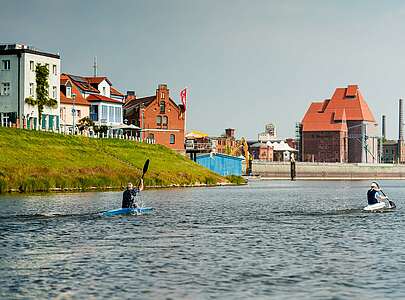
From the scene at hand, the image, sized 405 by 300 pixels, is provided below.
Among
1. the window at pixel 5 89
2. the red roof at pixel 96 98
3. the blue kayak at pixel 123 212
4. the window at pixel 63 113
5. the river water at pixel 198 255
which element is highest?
the red roof at pixel 96 98

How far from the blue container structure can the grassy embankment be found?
61.6 ft

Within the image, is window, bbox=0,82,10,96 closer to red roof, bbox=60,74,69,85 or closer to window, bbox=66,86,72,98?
window, bbox=66,86,72,98

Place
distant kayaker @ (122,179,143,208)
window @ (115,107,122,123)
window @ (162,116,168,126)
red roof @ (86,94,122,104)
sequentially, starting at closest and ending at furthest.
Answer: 1. distant kayaker @ (122,179,143,208)
2. red roof @ (86,94,122,104)
3. window @ (115,107,122,123)
4. window @ (162,116,168,126)

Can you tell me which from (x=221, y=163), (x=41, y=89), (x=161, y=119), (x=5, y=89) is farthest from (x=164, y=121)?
(x=5, y=89)

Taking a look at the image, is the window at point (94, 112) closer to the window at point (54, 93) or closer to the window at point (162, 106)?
the window at point (54, 93)

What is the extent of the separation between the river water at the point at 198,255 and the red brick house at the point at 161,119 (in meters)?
108

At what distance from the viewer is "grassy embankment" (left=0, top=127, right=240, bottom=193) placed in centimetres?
8988

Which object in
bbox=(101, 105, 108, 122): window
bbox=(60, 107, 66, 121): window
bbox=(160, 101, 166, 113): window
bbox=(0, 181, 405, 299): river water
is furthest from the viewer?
bbox=(160, 101, 166, 113): window

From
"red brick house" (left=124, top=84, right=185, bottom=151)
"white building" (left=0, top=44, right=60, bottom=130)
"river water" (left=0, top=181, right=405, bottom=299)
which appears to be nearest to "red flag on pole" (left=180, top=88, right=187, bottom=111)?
"red brick house" (left=124, top=84, right=185, bottom=151)

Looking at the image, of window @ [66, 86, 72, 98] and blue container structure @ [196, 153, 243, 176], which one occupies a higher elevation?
window @ [66, 86, 72, 98]

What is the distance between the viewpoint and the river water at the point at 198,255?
30.0 meters

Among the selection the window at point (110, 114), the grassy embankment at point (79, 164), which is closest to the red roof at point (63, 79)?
the window at point (110, 114)

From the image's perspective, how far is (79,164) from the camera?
102562 millimetres

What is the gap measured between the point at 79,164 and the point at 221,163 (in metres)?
63.4
